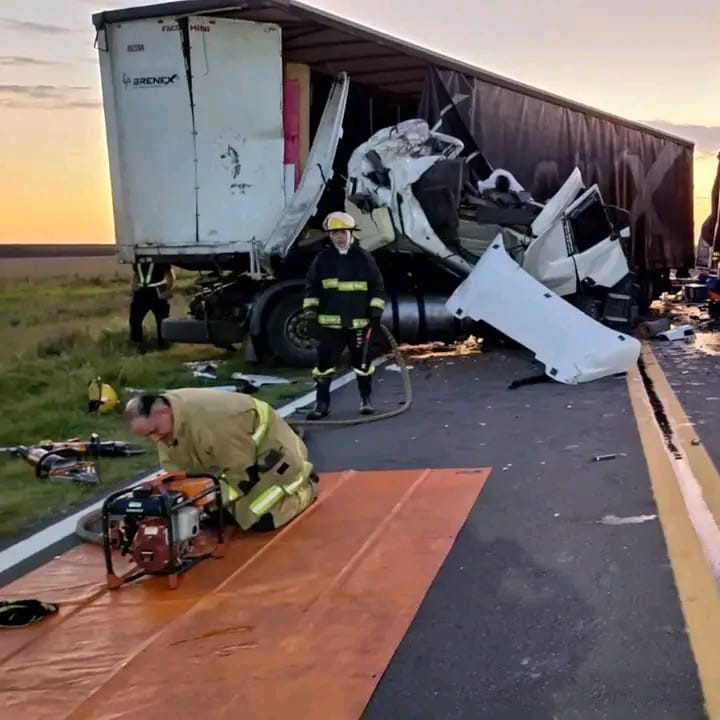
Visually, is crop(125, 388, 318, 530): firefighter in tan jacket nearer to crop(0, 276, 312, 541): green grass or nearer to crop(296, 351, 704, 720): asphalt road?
crop(296, 351, 704, 720): asphalt road

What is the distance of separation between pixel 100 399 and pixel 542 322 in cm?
478

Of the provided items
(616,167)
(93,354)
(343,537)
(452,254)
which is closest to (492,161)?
(452,254)

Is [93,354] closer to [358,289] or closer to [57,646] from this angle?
[358,289]

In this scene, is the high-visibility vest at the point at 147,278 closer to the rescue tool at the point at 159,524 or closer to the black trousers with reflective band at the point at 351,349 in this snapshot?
the black trousers with reflective band at the point at 351,349

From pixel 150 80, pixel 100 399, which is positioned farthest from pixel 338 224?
pixel 150 80

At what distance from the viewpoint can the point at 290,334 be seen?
1211cm

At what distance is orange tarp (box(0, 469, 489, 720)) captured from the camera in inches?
136

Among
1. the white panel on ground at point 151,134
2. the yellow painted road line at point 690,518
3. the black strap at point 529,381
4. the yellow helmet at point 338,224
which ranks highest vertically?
the white panel on ground at point 151,134

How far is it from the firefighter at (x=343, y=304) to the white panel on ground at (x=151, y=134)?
3.14m

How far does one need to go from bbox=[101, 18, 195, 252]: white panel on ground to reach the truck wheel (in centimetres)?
131

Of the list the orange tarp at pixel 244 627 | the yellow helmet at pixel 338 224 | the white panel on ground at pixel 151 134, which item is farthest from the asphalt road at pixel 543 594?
the white panel on ground at pixel 151 134

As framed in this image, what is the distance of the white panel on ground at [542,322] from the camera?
10734 millimetres

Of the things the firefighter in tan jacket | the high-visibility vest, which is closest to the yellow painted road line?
the firefighter in tan jacket

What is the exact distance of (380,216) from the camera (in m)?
12.2
